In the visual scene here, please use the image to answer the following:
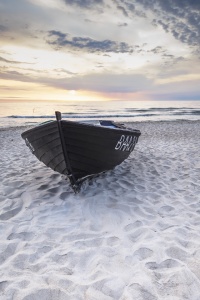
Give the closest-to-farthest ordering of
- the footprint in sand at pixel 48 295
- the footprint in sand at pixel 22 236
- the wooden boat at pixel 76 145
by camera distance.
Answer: the footprint in sand at pixel 48 295, the footprint in sand at pixel 22 236, the wooden boat at pixel 76 145

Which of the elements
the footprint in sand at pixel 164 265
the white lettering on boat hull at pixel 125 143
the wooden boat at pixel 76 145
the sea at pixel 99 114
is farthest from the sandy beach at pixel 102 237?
the sea at pixel 99 114

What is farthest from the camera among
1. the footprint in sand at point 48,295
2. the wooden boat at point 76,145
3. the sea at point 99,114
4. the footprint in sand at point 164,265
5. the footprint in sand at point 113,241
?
the sea at point 99,114

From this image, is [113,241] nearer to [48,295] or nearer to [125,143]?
[48,295]

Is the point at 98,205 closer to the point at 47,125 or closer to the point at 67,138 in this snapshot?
the point at 67,138

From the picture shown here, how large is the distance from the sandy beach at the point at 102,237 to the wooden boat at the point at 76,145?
0.48 meters

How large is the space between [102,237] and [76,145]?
76.0 inches

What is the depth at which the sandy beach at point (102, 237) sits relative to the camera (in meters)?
2.60

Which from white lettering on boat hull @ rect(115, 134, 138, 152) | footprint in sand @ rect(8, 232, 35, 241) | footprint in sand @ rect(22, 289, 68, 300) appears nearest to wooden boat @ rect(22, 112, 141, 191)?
white lettering on boat hull @ rect(115, 134, 138, 152)

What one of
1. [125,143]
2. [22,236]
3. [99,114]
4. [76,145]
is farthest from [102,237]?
[99,114]

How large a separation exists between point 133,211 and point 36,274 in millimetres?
2015

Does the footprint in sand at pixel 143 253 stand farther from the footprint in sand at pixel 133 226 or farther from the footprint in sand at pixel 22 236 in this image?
the footprint in sand at pixel 22 236

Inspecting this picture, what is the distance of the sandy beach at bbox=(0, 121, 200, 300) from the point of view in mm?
2596

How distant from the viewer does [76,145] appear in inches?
191

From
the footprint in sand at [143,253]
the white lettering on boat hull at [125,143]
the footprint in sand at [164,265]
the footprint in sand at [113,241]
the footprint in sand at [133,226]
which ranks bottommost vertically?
the footprint in sand at [164,265]
